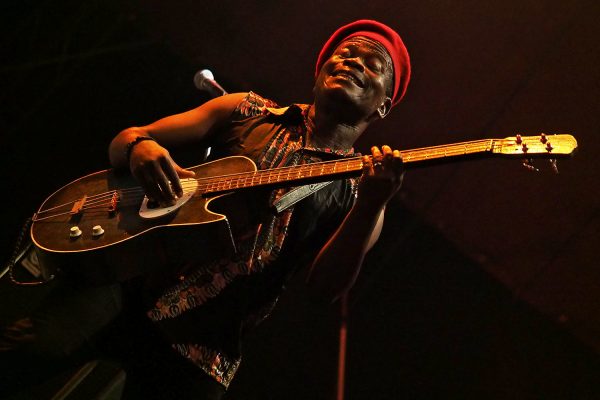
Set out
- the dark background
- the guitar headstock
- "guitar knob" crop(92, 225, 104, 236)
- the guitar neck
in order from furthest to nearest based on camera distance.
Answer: the dark background → "guitar knob" crop(92, 225, 104, 236) → the guitar neck → the guitar headstock

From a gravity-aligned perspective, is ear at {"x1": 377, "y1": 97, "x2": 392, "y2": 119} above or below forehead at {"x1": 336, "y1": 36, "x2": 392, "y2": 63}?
below

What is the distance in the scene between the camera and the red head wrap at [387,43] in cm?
208

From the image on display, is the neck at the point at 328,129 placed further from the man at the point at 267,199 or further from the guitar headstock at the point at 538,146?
the guitar headstock at the point at 538,146

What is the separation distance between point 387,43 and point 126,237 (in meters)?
1.35

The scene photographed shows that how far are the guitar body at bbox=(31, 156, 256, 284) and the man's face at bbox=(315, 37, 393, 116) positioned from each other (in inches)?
24.4

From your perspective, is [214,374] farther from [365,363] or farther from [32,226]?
[365,363]

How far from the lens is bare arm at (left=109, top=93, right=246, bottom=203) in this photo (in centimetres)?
162

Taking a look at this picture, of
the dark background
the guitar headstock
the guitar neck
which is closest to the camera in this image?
the guitar headstock

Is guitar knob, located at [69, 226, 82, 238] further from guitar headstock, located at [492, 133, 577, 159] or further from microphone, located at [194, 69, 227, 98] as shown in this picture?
guitar headstock, located at [492, 133, 577, 159]

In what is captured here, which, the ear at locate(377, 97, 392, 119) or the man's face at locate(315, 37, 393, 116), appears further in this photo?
the ear at locate(377, 97, 392, 119)

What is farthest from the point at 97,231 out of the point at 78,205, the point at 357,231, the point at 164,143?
the point at 357,231

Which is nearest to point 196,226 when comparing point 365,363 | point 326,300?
point 326,300

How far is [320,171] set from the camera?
1601mm

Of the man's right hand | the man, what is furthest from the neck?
the man's right hand
